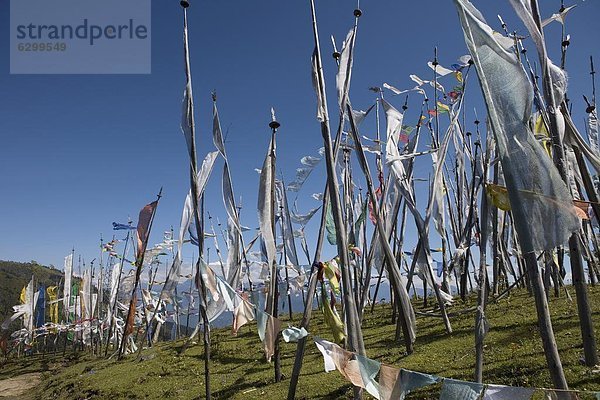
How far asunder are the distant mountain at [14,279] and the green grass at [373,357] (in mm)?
26921

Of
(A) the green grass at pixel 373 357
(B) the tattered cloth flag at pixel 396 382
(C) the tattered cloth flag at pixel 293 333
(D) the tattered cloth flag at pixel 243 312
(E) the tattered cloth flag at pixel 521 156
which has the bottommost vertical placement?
(A) the green grass at pixel 373 357

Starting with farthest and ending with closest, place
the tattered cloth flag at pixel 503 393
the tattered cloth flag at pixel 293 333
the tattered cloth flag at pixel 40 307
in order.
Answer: the tattered cloth flag at pixel 40 307, the tattered cloth flag at pixel 293 333, the tattered cloth flag at pixel 503 393

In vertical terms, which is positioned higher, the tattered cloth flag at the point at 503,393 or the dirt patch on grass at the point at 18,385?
the tattered cloth flag at the point at 503,393

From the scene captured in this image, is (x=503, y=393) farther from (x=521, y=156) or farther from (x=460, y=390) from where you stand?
(x=521, y=156)

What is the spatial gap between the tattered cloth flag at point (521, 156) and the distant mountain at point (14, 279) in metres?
38.1

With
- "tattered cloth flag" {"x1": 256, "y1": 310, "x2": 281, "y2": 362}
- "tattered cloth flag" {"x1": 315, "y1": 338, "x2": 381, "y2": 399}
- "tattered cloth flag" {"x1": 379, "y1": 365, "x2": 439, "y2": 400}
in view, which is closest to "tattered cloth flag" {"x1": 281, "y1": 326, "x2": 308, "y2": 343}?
"tattered cloth flag" {"x1": 256, "y1": 310, "x2": 281, "y2": 362}

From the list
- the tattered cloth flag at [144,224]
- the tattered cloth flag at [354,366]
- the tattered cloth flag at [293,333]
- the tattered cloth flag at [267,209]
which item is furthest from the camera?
the tattered cloth flag at [144,224]

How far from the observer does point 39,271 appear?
222 ft

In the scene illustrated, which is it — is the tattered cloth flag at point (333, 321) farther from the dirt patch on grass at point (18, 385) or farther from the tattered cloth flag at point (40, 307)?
the tattered cloth flag at point (40, 307)

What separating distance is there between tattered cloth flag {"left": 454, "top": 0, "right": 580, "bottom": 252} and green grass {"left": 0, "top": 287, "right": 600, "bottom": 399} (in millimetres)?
3277

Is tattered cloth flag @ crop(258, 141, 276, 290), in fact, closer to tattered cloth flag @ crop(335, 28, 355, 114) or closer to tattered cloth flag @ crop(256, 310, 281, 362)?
tattered cloth flag @ crop(256, 310, 281, 362)

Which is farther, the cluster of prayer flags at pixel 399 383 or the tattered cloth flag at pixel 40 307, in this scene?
the tattered cloth flag at pixel 40 307

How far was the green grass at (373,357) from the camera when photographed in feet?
20.1

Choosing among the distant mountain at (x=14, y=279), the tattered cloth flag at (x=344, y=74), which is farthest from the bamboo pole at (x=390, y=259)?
the distant mountain at (x=14, y=279)
